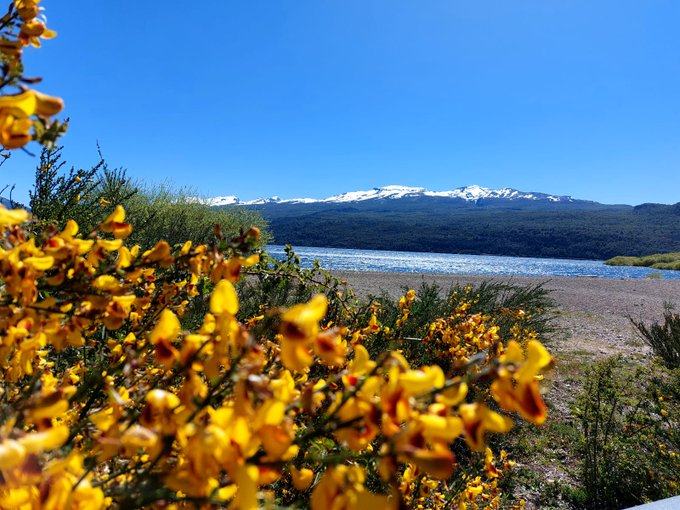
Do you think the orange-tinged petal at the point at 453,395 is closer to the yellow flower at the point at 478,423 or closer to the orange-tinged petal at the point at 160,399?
the yellow flower at the point at 478,423

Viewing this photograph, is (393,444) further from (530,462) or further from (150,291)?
(530,462)

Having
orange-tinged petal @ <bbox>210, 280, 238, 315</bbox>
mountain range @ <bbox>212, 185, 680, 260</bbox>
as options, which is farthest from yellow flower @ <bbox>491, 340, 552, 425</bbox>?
mountain range @ <bbox>212, 185, 680, 260</bbox>

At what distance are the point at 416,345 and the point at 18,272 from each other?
376 centimetres

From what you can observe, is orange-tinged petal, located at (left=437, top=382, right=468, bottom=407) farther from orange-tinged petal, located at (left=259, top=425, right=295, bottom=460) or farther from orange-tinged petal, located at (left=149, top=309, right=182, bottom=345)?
orange-tinged petal, located at (left=149, top=309, right=182, bottom=345)

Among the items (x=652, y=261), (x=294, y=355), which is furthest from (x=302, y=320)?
(x=652, y=261)

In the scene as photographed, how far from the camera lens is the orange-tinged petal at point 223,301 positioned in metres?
0.62

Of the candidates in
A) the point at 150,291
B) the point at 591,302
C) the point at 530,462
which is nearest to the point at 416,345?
the point at 530,462

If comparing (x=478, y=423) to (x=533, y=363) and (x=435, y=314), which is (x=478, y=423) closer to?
(x=533, y=363)

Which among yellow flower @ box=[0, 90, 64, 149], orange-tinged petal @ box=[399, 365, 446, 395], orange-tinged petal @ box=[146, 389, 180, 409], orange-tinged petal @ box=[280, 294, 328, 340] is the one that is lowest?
orange-tinged petal @ box=[146, 389, 180, 409]

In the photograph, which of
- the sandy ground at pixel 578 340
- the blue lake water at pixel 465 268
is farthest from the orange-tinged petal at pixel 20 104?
the blue lake water at pixel 465 268

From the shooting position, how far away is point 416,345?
13.7 ft

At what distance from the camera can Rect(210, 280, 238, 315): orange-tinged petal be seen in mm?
617

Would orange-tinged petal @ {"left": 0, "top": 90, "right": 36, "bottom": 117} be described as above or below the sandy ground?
above

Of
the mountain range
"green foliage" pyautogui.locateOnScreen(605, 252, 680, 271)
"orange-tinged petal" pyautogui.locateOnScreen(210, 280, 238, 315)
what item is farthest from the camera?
the mountain range
